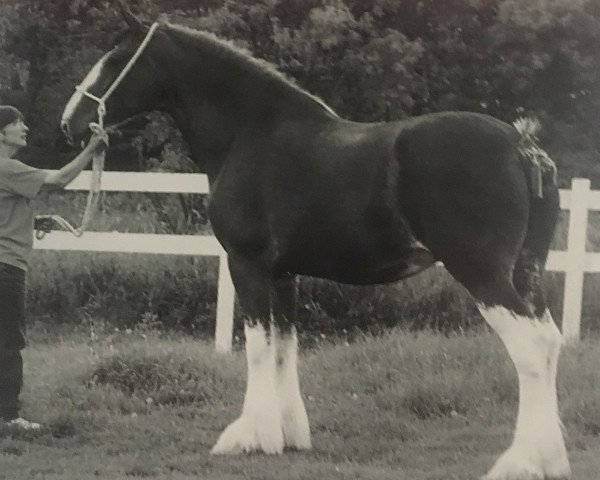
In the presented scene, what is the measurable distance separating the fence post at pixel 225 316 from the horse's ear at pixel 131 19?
0.70 m

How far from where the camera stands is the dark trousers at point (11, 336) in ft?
6.59

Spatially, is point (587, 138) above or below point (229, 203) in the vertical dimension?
above

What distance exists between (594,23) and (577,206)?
1.65 feet

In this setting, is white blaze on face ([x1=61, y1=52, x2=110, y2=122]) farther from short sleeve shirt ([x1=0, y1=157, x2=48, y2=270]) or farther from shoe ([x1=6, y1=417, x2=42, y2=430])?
shoe ([x1=6, y1=417, x2=42, y2=430])

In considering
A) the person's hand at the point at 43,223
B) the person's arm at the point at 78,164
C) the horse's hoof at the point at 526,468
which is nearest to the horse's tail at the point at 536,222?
the horse's hoof at the point at 526,468

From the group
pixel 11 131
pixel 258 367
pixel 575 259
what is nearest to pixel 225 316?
pixel 258 367

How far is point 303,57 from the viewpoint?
1961 millimetres

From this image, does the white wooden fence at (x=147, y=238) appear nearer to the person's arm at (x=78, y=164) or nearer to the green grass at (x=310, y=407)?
the person's arm at (x=78, y=164)

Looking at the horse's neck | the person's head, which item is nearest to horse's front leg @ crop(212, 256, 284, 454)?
the horse's neck

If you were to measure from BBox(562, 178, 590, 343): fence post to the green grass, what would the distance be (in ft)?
0.23

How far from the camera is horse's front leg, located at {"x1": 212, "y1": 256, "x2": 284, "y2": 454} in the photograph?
184cm

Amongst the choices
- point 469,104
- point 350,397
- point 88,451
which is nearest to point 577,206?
point 469,104

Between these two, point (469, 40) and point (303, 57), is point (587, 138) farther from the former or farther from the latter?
point (303, 57)

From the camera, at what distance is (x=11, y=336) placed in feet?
6.67
